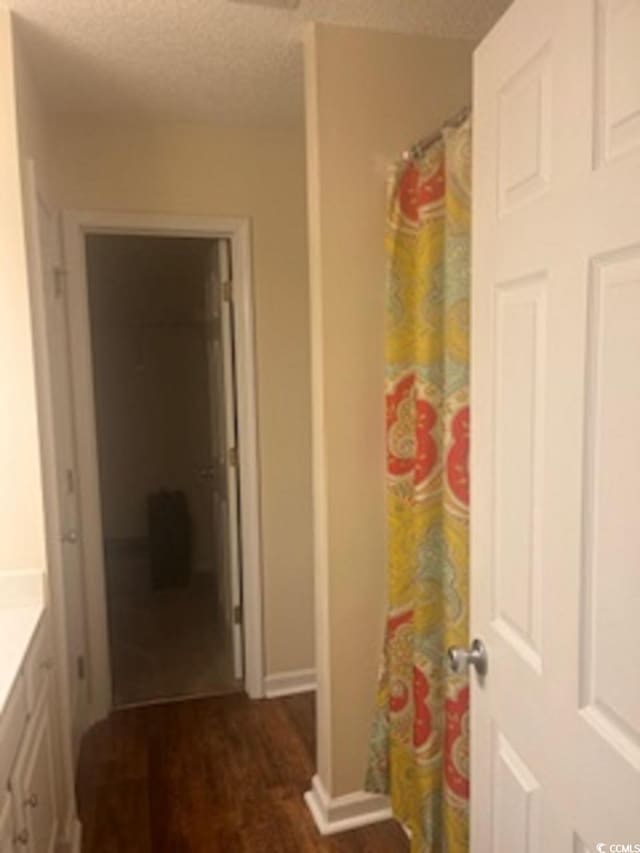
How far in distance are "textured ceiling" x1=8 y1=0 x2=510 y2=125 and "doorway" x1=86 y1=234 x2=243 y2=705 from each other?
699 mm

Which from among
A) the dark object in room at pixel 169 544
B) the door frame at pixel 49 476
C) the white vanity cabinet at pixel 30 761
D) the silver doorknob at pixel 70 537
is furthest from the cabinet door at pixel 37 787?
the dark object in room at pixel 169 544

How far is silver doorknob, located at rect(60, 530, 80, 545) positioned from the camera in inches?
97.4

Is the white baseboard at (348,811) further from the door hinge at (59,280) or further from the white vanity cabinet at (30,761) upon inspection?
the door hinge at (59,280)

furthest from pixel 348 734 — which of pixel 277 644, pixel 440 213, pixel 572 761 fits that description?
pixel 440 213

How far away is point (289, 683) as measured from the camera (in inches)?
121

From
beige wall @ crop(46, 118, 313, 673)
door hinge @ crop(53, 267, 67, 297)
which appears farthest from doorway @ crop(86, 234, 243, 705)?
door hinge @ crop(53, 267, 67, 297)

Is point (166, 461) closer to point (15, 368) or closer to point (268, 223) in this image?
point (268, 223)

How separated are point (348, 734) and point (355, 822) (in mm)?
310

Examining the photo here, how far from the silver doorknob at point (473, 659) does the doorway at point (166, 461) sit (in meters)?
1.80

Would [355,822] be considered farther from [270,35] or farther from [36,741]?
[270,35]

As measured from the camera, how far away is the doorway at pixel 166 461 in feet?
10.3

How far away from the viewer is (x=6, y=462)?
1.85 metres

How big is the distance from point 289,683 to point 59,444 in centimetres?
157

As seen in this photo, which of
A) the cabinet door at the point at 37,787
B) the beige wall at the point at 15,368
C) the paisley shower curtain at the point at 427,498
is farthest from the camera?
the beige wall at the point at 15,368
